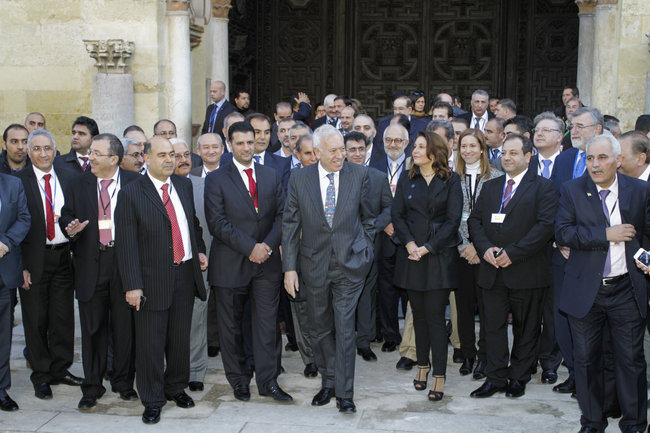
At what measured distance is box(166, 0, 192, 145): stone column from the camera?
998 cm

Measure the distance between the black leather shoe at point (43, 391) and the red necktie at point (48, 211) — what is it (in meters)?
1.02

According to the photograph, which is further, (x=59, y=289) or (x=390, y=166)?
(x=390, y=166)

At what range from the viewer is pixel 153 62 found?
9891mm

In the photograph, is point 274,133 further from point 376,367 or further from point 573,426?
point 573,426

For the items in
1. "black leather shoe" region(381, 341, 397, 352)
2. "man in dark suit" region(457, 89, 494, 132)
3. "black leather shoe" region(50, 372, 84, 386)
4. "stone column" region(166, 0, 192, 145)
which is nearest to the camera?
"black leather shoe" region(50, 372, 84, 386)

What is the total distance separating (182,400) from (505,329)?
2.28 m

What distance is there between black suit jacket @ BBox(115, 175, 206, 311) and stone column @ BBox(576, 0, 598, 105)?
7179 millimetres

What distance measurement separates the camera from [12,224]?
5395 millimetres

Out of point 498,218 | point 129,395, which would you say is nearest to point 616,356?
point 498,218

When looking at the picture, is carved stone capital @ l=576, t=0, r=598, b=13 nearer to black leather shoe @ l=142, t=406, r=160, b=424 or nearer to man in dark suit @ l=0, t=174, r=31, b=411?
man in dark suit @ l=0, t=174, r=31, b=411

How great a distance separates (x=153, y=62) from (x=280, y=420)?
598cm

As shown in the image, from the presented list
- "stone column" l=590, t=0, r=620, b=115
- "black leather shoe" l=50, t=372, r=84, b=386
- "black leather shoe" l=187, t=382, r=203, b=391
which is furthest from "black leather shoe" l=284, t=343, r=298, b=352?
"stone column" l=590, t=0, r=620, b=115

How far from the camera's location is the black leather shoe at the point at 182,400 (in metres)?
5.39

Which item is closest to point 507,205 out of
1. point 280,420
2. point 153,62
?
point 280,420
